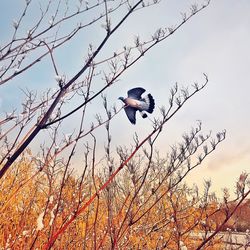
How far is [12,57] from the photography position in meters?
2.55

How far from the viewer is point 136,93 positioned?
2.11m

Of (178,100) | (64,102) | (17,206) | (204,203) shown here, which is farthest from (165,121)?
(17,206)

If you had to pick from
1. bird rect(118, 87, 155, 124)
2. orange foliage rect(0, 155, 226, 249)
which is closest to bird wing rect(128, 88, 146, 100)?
bird rect(118, 87, 155, 124)

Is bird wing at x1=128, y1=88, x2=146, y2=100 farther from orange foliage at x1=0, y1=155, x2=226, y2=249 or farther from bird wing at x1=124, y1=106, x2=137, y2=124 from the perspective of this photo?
orange foliage at x1=0, y1=155, x2=226, y2=249

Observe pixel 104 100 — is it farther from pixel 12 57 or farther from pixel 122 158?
pixel 12 57

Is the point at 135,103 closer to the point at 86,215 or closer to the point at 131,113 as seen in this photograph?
the point at 131,113

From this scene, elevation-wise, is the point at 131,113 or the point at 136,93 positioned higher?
the point at 136,93

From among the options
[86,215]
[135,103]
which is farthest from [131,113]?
[86,215]

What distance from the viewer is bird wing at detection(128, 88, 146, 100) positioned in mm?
2068

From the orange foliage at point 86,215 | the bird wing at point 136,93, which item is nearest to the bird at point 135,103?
the bird wing at point 136,93

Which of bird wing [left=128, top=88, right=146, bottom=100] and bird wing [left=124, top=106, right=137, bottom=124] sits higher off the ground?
bird wing [left=128, top=88, right=146, bottom=100]

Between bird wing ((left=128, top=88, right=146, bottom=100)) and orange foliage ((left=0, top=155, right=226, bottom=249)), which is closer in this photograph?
bird wing ((left=128, top=88, right=146, bottom=100))

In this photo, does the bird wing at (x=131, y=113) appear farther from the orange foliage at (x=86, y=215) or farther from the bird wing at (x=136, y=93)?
the orange foliage at (x=86, y=215)

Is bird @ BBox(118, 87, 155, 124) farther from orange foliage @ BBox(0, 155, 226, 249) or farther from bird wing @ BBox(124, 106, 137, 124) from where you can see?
orange foliage @ BBox(0, 155, 226, 249)
